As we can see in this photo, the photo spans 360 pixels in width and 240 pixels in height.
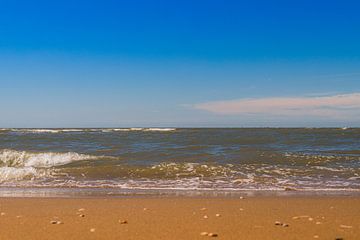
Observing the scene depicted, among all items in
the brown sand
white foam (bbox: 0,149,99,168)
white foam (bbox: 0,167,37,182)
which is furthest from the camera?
white foam (bbox: 0,149,99,168)

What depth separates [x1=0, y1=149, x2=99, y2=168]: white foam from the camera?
21234 mm

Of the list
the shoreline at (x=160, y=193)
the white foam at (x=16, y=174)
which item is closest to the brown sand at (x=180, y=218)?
the shoreline at (x=160, y=193)

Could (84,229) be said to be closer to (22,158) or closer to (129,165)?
(129,165)

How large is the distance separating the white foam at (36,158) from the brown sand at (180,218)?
11.6 metres

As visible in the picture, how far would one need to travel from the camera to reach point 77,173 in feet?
→ 52.9

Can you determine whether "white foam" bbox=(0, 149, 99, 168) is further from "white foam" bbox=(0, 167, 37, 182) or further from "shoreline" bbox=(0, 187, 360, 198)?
"shoreline" bbox=(0, 187, 360, 198)

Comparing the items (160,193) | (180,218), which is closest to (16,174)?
(160,193)

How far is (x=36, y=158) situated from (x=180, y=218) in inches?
656

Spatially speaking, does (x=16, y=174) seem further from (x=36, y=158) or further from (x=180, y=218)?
(x=180, y=218)

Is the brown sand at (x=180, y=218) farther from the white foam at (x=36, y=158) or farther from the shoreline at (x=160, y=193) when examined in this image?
the white foam at (x=36, y=158)

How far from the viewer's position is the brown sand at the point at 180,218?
20.5 feet

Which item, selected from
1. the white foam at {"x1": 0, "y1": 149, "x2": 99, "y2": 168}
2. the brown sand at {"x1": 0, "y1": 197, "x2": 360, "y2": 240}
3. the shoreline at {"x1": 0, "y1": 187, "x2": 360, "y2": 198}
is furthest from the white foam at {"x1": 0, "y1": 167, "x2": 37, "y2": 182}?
the brown sand at {"x1": 0, "y1": 197, "x2": 360, "y2": 240}

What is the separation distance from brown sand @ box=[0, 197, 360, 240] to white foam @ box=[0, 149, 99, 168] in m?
11.6

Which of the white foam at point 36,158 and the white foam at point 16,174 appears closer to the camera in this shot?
the white foam at point 16,174
